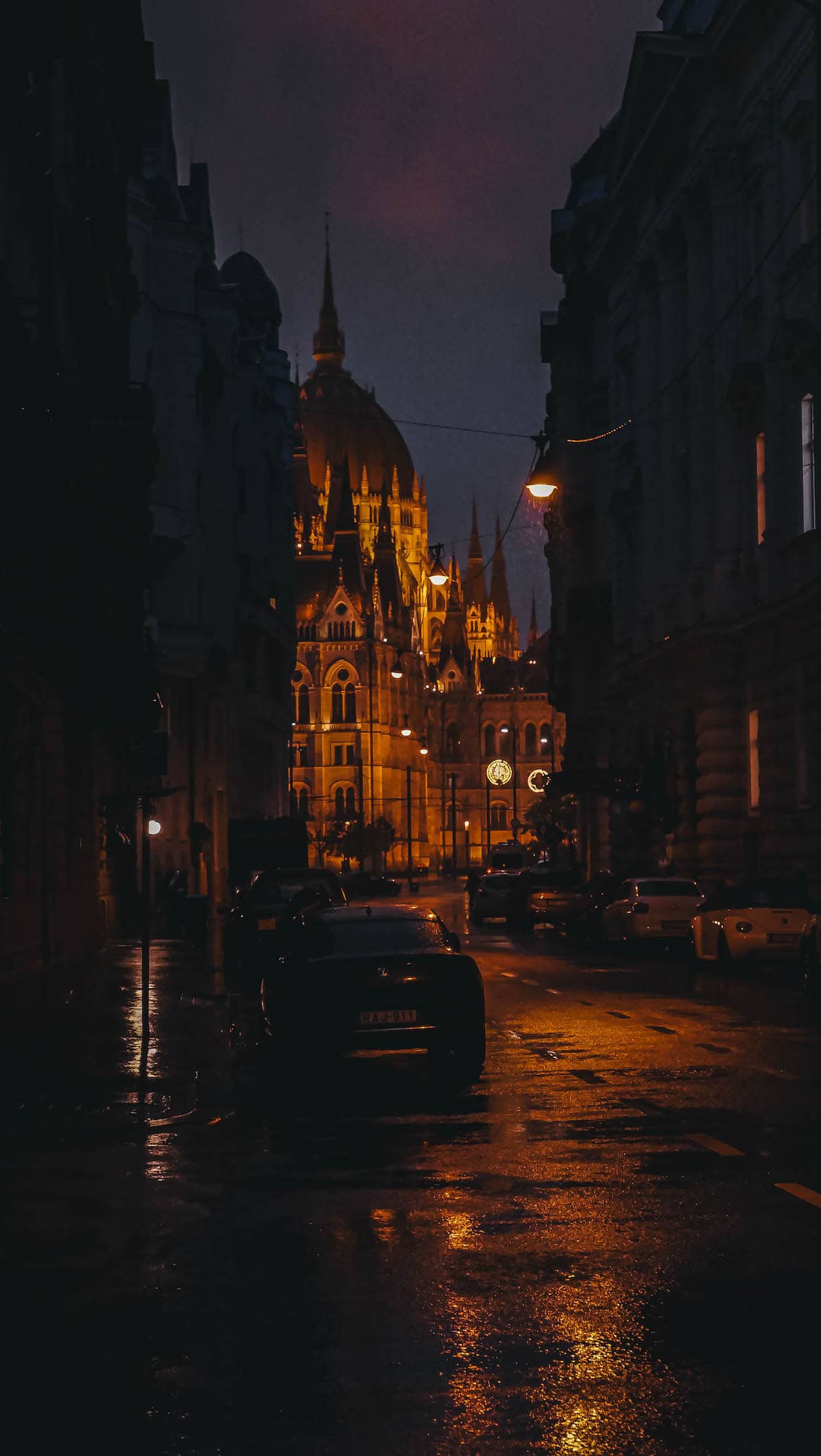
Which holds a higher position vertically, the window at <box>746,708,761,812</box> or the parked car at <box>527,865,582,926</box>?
the window at <box>746,708,761,812</box>

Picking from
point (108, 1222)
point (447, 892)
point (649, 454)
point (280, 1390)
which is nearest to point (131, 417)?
point (649, 454)

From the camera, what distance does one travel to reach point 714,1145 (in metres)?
12.1

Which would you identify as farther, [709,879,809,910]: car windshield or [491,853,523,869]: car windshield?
[491,853,523,869]: car windshield

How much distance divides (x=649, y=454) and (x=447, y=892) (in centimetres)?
5852

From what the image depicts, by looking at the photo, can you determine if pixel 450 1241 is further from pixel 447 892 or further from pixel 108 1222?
pixel 447 892

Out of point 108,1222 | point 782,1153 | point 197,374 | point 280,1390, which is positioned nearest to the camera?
point 280,1390

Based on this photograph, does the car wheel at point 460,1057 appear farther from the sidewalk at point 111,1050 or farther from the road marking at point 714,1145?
the road marking at point 714,1145

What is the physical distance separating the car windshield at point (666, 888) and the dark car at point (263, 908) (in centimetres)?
582

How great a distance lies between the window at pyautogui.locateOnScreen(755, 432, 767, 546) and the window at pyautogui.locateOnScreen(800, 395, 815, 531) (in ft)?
12.3

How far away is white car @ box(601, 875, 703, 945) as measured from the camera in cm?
3753

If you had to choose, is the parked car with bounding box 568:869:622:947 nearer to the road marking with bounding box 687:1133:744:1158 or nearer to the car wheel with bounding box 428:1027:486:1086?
the car wheel with bounding box 428:1027:486:1086

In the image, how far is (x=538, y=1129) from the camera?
13281mm

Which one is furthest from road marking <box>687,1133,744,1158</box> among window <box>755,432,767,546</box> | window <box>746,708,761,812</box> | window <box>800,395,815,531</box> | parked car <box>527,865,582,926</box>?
parked car <box>527,865,582,926</box>

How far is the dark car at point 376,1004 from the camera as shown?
15.2 m
